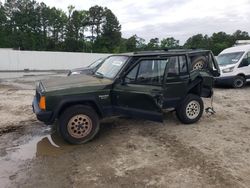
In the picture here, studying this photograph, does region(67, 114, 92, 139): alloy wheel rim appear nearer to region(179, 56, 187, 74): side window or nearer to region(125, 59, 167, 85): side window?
region(125, 59, 167, 85): side window

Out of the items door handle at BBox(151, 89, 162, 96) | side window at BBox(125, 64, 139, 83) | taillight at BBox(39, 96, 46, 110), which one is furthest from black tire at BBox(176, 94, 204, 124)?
taillight at BBox(39, 96, 46, 110)

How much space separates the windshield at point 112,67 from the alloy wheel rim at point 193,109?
205cm

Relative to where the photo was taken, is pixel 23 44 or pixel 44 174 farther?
pixel 23 44

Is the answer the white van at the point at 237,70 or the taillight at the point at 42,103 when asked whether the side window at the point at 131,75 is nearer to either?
the taillight at the point at 42,103

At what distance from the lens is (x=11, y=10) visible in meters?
55.4

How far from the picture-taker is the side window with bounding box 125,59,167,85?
21.9 feet

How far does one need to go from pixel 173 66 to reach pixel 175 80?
34cm

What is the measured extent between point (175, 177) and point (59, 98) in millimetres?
2700

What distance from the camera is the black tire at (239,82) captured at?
14.2 metres

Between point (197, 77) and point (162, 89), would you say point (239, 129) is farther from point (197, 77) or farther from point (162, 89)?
point (162, 89)

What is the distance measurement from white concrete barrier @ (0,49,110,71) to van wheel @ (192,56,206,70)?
26154 mm

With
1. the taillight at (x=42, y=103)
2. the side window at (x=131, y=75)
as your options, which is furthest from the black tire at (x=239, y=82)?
the taillight at (x=42, y=103)

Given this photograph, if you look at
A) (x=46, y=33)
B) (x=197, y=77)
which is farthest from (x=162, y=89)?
(x=46, y=33)

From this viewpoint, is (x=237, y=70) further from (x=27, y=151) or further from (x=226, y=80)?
(x=27, y=151)
